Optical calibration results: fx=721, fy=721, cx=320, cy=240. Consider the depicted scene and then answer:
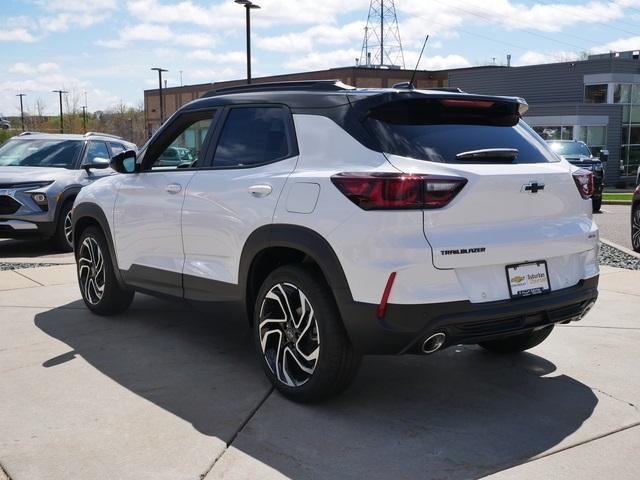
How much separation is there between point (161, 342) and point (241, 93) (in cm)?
202

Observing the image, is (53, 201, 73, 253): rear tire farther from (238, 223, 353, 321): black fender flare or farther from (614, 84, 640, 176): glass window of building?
(614, 84, 640, 176): glass window of building

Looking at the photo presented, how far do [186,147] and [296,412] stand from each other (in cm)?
236

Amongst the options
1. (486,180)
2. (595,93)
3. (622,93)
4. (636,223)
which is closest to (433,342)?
(486,180)

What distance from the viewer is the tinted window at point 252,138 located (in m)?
4.39

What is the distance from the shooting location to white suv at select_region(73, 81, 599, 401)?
143 inches

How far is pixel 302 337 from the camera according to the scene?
13.5 ft

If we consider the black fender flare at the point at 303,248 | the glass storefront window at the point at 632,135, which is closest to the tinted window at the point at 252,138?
the black fender flare at the point at 303,248

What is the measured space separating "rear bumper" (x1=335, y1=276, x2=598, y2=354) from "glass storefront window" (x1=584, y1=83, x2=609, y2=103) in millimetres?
37731

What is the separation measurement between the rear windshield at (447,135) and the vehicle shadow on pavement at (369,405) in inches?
56.4

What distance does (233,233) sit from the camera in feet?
14.7

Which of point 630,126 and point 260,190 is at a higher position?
point 630,126

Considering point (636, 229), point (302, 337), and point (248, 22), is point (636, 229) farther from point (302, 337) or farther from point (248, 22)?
point (248, 22)

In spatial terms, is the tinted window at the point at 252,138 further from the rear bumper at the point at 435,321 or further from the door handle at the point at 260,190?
the rear bumper at the point at 435,321

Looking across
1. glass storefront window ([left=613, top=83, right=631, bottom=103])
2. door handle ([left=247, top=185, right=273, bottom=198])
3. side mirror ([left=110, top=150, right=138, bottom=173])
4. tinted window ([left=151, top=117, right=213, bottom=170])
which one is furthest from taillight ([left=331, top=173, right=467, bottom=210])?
glass storefront window ([left=613, top=83, right=631, bottom=103])
